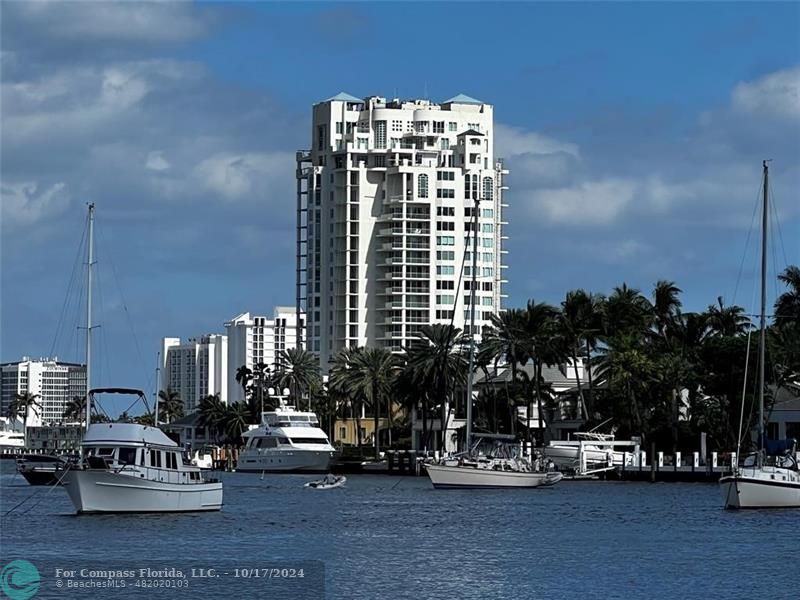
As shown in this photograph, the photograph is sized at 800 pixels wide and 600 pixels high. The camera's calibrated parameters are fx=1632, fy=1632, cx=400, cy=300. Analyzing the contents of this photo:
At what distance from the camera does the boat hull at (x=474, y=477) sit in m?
98.1

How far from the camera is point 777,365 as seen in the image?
4877 inches

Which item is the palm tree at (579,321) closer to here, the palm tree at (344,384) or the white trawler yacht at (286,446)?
the white trawler yacht at (286,446)

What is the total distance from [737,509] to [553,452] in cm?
4550

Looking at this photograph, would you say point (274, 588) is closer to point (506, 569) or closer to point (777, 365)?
point (506, 569)

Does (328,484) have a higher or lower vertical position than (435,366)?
lower

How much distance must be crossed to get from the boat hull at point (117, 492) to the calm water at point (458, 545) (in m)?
0.56

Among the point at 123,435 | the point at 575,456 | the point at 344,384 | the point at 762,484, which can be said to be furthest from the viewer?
the point at 344,384

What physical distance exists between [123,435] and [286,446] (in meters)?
75.3

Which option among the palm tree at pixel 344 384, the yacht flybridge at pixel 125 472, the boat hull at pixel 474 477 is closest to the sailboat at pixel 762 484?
the boat hull at pixel 474 477

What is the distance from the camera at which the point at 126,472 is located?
67.2m

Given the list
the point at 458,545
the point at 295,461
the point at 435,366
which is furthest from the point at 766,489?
the point at 295,461

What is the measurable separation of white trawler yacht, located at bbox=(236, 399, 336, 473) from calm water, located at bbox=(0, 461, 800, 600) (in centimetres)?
4897

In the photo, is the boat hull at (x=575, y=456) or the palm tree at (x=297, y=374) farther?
the palm tree at (x=297, y=374)

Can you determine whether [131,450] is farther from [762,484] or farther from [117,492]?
[762,484]
